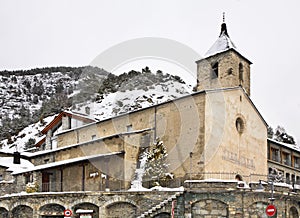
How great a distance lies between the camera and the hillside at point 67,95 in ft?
274

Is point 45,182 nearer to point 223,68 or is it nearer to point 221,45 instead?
point 223,68

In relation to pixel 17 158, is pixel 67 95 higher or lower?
A: higher

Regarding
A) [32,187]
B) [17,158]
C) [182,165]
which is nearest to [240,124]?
[182,165]

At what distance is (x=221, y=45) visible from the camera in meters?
43.7

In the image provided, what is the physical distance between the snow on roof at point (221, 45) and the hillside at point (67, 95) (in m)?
21.5

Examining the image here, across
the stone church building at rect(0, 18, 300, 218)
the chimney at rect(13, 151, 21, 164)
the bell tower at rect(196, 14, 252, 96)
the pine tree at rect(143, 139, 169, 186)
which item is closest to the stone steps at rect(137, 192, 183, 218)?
the stone church building at rect(0, 18, 300, 218)

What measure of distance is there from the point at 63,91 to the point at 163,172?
10004 cm

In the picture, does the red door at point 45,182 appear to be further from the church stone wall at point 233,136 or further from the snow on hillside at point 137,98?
the snow on hillside at point 137,98

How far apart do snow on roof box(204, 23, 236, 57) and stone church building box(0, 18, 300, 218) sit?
0.44 feet

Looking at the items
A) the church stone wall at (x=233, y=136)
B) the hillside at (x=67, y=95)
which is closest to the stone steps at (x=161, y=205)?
the church stone wall at (x=233, y=136)

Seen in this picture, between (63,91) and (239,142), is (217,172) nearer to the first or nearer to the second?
(239,142)

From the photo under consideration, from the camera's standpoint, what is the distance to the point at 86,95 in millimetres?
96250

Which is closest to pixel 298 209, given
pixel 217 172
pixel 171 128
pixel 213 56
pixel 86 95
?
pixel 217 172

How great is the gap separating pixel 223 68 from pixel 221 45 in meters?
2.78
